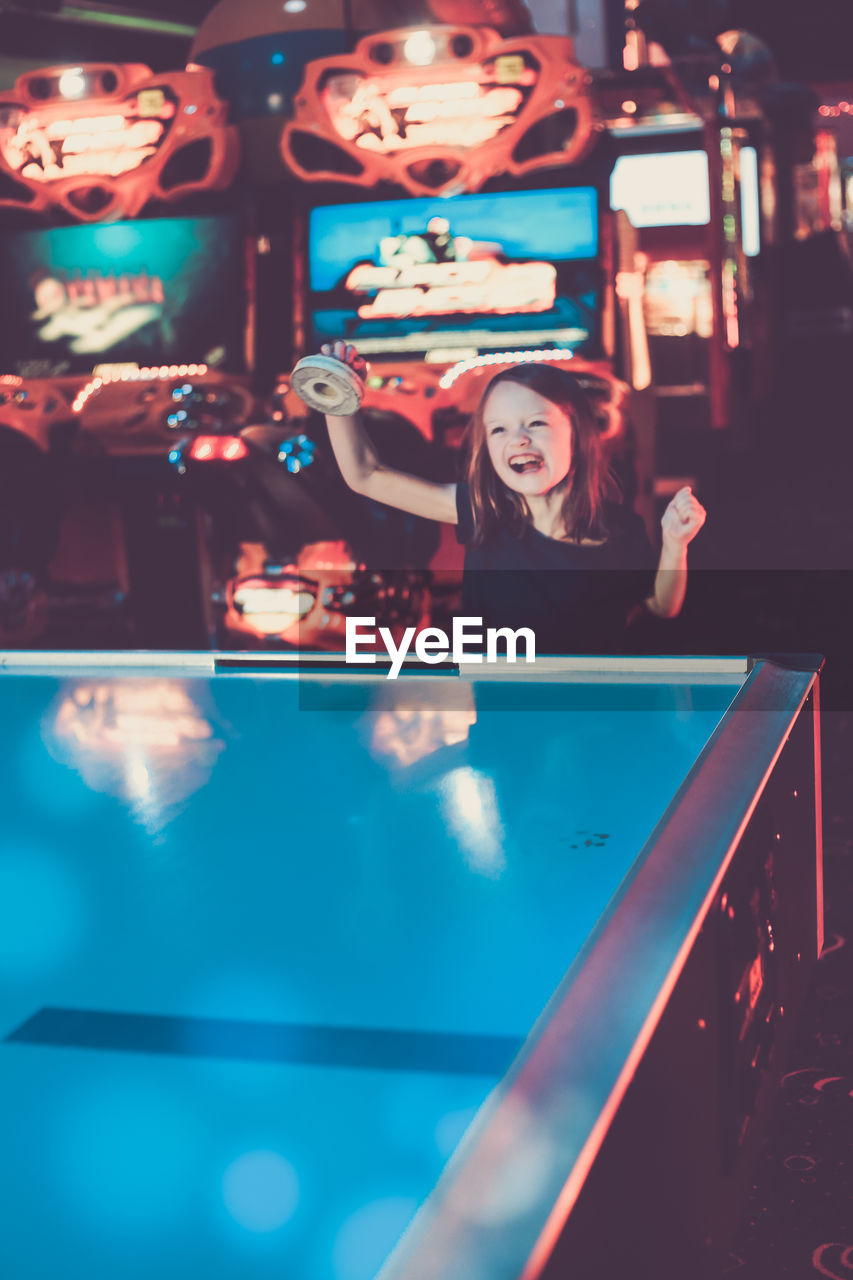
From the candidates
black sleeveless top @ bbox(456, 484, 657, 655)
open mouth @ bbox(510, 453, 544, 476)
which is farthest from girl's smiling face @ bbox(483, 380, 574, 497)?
black sleeveless top @ bbox(456, 484, 657, 655)

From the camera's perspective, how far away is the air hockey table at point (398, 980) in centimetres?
57

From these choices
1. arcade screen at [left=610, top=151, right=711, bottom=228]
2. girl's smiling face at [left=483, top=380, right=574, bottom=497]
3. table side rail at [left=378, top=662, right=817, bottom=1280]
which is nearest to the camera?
table side rail at [left=378, top=662, right=817, bottom=1280]

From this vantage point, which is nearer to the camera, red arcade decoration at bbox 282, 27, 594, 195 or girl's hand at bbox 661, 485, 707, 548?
girl's hand at bbox 661, 485, 707, 548

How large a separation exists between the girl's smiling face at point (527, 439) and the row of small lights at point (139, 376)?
136 cm

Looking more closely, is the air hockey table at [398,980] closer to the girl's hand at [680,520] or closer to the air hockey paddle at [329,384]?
the girl's hand at [680,520]

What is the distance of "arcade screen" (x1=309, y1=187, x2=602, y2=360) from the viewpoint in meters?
3.45

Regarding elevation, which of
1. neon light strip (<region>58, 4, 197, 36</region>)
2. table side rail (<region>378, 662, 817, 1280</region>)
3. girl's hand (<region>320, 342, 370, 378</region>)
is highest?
neon light strip (<region>58, 4, 197, 36</region>)

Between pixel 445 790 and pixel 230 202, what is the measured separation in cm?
A: 332

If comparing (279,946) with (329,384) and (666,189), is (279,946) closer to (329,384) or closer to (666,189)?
→ (329,384)

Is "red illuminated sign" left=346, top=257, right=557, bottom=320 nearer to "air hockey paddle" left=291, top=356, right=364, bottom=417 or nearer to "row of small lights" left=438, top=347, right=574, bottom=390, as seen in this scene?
"row of small lights" left=438, top=347, right=574, bottom=390

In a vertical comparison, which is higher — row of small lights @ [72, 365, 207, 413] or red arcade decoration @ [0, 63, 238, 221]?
red arcade decoration @ [0, 63, 238, 221]

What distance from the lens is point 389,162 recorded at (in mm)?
3590

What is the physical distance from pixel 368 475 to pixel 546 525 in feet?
1.38

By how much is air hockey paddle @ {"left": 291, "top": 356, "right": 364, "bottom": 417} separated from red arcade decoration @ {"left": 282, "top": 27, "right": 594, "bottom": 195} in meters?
1.01
